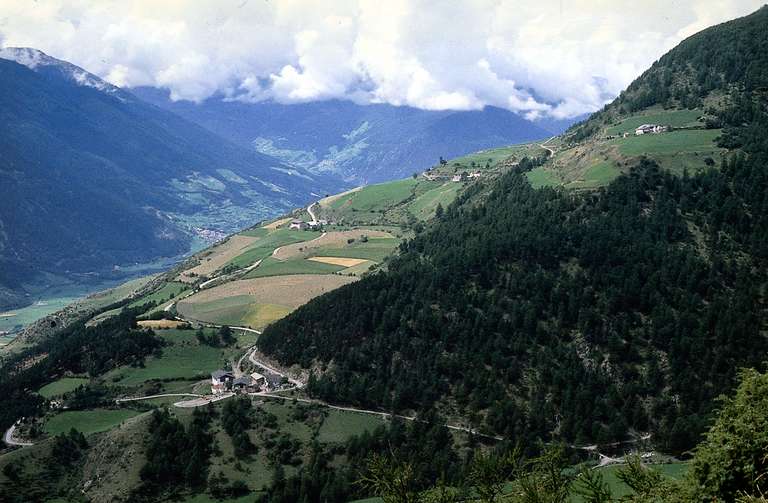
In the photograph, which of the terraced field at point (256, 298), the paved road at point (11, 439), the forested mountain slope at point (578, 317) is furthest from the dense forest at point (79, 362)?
the forested mountain slope at point (578, 317)

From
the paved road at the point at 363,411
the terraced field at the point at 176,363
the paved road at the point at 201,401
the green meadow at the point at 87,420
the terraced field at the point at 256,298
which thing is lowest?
the paved road at the point at 363,411

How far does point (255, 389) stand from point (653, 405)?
6335cm

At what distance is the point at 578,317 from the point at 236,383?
193 ft

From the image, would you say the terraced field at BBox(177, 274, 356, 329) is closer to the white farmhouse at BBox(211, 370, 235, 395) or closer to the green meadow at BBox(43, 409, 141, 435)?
the white farmhouse at BBox(211, 370, 235, 395)

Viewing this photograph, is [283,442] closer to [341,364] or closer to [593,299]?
[341,364]

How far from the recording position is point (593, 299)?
4441 inches

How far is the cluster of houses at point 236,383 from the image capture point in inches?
4429

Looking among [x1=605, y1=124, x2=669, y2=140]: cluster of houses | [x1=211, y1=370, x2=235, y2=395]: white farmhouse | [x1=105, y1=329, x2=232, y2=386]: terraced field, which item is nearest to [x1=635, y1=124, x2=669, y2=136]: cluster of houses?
[x1=605, y1=124, x2=669, y2=140]: cluster of houses

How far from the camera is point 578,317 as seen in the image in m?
110

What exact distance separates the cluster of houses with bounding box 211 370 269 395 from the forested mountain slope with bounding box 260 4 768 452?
882 centimetres

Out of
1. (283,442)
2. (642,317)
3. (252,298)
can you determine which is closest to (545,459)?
(283,442)

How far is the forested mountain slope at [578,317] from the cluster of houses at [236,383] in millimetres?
8824

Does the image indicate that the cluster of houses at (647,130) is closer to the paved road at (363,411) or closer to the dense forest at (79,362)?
the paved road at (363,411)

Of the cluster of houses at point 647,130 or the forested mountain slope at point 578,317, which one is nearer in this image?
the forested mountain slope at point 578,317
